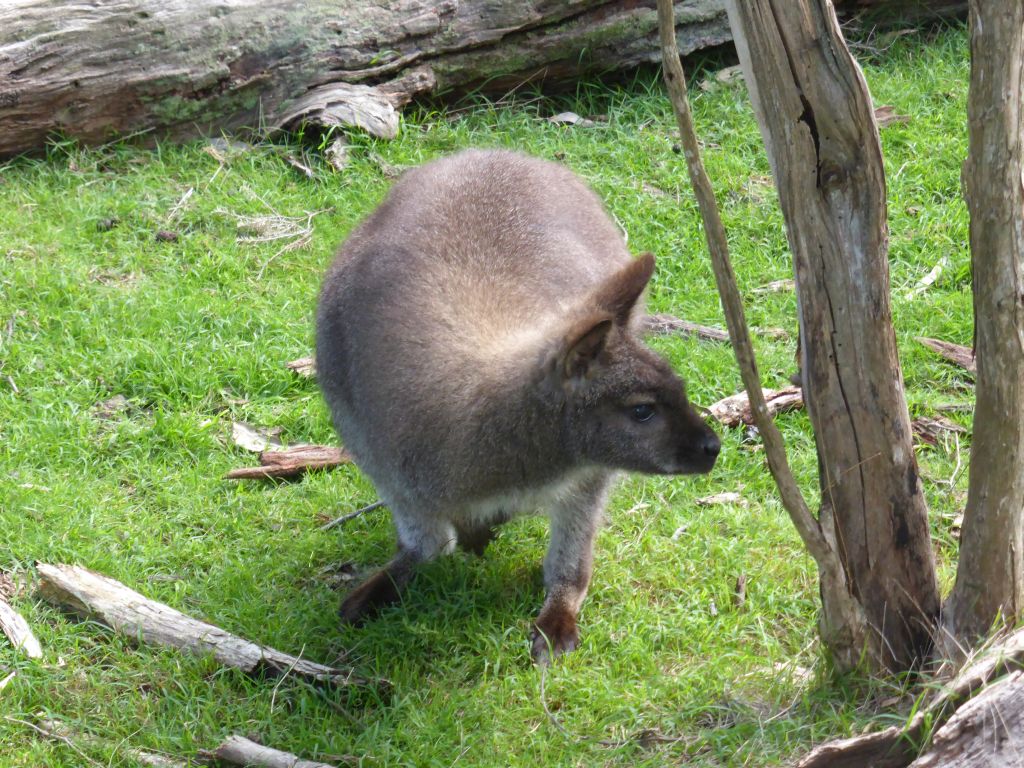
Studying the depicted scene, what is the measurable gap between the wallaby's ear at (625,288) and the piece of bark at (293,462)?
1572mm

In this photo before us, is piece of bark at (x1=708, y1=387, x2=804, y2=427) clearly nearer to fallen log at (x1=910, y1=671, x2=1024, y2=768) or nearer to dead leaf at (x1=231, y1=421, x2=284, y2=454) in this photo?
dead leaf at (x1=231, y1=421, x2=284, y2=454)

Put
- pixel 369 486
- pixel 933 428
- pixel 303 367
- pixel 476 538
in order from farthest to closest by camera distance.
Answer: pixel 303 367 < pixel 369 486 < pixel 933 428 < pixel 476 538

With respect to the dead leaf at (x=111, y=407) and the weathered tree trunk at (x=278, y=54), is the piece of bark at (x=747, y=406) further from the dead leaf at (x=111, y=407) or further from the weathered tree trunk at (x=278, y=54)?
the weathered tree trunk at (x=278, y=54)

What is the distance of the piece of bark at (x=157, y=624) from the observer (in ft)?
13.6

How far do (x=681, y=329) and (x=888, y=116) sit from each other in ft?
7.55

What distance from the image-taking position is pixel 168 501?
16.9 feet

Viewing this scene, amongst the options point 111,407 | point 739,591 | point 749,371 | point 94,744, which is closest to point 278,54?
point 111,407

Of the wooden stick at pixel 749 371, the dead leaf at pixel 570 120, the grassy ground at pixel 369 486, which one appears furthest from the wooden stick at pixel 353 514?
the dead leaf at pixel 570 120

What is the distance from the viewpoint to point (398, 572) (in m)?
4.62

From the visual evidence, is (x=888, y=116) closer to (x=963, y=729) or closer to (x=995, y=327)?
(x=995, y=327)

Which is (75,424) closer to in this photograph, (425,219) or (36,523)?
(36,523)

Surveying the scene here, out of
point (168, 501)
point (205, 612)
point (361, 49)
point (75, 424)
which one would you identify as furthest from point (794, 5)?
point (361, 49)

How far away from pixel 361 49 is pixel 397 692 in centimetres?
463

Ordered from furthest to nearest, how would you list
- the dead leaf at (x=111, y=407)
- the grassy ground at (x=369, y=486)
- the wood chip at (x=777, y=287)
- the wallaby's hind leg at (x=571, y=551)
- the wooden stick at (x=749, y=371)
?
the wood chip at (x=777, y=287)
the dead leaf at (x=111, y=407)
the wallaby's hind leg at (x=571, y=551)
the grassy ground at (x=369, y=486)
the wooden stick at (x=749, y=371)
